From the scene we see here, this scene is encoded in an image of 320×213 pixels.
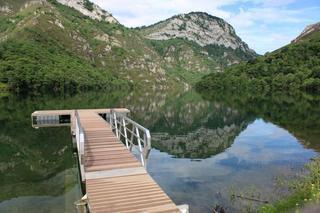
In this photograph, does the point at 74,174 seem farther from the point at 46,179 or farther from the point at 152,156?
the point at 152,156

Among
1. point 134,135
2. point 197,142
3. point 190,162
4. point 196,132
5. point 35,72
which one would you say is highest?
point 35,72

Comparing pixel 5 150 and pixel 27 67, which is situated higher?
pixel 27 67

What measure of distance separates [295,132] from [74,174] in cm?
3284

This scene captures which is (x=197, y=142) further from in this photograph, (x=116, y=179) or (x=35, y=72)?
(x=35, y=72)

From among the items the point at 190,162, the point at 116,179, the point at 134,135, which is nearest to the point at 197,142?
the point at 190,162

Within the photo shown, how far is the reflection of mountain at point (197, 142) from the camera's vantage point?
36062 millimetres

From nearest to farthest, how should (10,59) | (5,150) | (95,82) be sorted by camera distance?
(5,150) < (10,59) < (95,82)

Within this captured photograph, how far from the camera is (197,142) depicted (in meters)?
42.0

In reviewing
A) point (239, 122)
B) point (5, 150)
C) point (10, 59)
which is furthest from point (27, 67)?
point (5, 150)

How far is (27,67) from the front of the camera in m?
136

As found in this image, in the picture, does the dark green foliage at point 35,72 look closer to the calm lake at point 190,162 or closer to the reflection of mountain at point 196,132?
the calm lake at point 190,162

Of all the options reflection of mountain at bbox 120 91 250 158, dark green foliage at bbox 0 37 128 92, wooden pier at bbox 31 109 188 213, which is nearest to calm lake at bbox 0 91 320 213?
reflection of mountain at bbox 120 91 250 158

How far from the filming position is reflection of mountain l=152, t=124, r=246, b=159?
36.1m

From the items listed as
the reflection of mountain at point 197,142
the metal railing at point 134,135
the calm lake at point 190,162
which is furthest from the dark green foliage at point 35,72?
the metal railing at point 134,135
